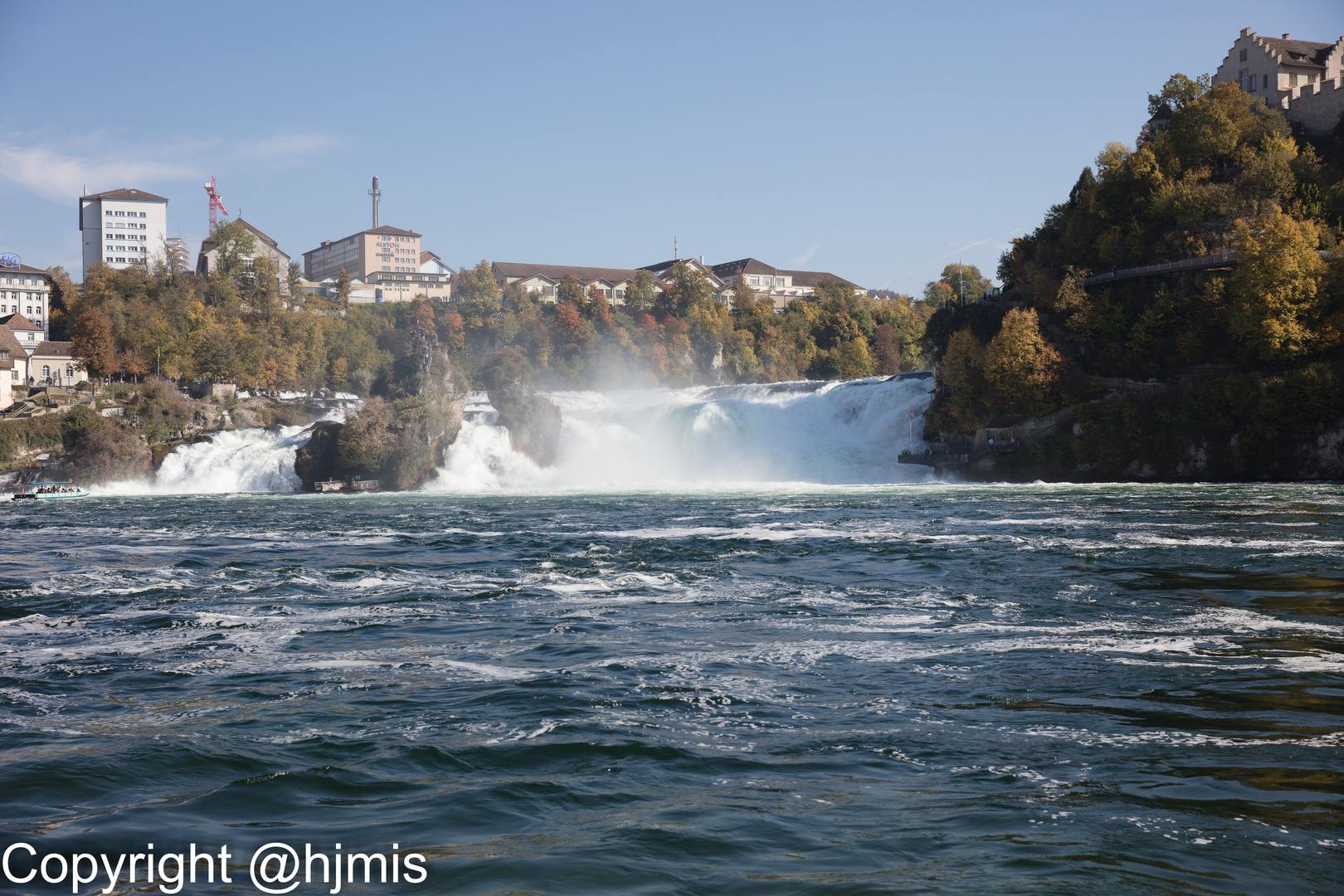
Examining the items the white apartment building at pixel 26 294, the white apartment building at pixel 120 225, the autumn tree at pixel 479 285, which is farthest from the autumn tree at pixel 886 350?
the white apartment building at pixel 120 225

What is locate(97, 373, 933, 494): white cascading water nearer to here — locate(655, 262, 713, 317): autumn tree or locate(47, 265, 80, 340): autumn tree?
locate(47, 265, 80, 340): autumn tree

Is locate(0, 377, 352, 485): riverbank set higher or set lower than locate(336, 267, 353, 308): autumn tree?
lower

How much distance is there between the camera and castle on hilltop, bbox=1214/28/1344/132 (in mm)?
59125

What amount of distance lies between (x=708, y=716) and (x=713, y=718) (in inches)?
4.1

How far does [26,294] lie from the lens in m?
119

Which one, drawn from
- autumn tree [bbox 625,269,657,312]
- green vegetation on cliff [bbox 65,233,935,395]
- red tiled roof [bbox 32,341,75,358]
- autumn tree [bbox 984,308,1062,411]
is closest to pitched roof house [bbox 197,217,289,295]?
green vegetation on cliff [bbox 65,233,935,395]

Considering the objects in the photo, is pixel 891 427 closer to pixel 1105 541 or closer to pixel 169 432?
pixel 1105 541

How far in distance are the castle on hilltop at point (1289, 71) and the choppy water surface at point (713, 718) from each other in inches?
2045

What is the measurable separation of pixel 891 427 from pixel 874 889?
58518 mm

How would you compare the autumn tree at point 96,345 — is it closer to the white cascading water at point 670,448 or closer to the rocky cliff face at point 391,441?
the white cascading water at point 670,448

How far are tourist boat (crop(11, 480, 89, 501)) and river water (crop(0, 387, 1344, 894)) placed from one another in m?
35.6

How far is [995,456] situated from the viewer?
182 ft

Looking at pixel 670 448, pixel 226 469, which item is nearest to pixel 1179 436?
pixel 670 448

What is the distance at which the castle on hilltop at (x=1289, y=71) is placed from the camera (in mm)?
59125
